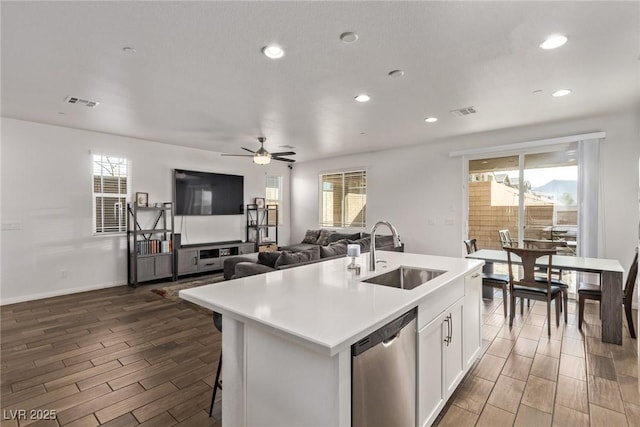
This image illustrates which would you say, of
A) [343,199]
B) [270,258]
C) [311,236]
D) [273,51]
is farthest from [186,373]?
[343,199]

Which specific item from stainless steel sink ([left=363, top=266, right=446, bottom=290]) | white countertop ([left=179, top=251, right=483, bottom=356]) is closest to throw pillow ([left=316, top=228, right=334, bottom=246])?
stainless steel sink ([left=363, top=266, right=446, bottom=290])

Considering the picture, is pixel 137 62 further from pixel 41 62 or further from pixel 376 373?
pixel 376 373

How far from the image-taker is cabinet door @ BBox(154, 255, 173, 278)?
5.59m

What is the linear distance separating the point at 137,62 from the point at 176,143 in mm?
3569

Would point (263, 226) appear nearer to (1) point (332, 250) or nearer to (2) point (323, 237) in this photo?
(2) point (323, 237)

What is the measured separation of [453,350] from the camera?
212 centimetres

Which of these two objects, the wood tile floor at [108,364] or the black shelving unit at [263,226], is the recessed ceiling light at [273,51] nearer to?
the wood tile floor at [108,364]

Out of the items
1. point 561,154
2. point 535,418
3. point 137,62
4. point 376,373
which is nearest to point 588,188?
point 561,154

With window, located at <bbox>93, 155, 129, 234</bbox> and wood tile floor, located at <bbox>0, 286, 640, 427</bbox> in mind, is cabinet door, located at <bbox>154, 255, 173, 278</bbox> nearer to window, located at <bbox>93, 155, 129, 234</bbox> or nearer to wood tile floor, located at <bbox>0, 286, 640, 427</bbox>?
window, located at <bbox>93, 155, 129, 234</bbox>

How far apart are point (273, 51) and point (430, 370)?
2.54 m

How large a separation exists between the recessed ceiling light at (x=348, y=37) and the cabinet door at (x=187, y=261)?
4.97m

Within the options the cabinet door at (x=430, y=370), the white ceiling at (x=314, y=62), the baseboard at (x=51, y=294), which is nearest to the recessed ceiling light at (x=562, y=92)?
the white ceiling at (x=314, y=62)

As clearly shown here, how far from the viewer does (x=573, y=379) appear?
7.97 ft

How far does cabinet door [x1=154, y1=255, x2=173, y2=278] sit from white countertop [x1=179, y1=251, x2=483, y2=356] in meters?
4.26
